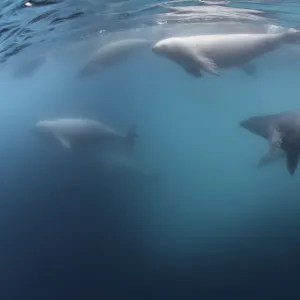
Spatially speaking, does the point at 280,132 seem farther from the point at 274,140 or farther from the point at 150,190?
the point at 150,190

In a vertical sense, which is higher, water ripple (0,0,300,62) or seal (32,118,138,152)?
seal (32,118,138,152)

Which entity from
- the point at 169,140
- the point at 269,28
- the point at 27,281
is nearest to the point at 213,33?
the point at 269,28

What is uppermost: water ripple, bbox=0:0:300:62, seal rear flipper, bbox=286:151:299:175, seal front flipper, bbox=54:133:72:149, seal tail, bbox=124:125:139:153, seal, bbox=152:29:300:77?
seal, bbox=152:29:300:77

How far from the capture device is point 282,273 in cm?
347

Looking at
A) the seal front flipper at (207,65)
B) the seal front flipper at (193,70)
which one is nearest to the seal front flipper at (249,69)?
the seal front flipper at (207,65)

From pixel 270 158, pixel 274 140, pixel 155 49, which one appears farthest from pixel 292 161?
pixel 155 49

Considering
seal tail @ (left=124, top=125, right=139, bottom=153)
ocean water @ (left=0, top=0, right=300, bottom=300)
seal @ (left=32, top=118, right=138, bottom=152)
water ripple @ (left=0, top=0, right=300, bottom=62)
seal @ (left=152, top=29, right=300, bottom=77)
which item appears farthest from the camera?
water ripple @ (left=0, top=0, right=300, bottom=62)

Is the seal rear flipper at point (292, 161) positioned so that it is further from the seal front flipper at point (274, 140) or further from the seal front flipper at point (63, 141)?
the seal front flipper at point (63, 141)

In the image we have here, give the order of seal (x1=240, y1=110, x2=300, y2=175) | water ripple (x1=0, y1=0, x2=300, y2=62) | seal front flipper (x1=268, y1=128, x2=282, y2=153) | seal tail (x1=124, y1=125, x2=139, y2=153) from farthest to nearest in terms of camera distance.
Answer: water ripple (x1=0, y1=0, x2=300, y2=62)
seal tail (x1=124, y1=125, x2=139, y2=153)
seal front flipper (x1=268, y1=128, x2=282, y2=153)
seal (x1=240, y1=110, x2=300, y2=175)

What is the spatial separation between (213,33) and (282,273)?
15.0ft

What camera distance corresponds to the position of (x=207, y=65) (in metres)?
6.05

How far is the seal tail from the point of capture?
480cm

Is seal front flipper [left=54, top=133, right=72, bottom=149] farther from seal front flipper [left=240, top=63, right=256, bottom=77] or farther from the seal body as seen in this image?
seal front flipper [left=240, top=63, right=256, bottom=77]

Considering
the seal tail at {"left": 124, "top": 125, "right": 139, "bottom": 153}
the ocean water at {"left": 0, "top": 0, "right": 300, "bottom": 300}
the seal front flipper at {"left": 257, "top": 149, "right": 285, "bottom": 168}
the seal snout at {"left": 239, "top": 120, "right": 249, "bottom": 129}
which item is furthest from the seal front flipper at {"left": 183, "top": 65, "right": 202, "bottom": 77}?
the seal front flipper at {"left": 257, "top": 149, "right": 285, "bottom": 168}
